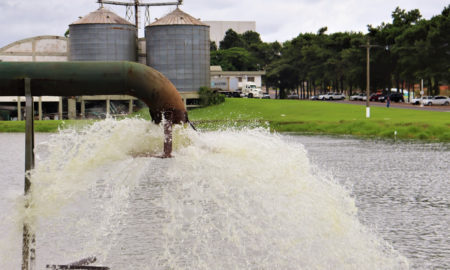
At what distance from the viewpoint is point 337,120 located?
66.5 metres

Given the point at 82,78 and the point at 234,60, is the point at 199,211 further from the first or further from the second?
the point at 234,60

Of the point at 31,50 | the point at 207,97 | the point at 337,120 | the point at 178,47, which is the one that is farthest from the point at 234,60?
the point at 337,120

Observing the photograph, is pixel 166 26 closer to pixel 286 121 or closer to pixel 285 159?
pixel 286 121

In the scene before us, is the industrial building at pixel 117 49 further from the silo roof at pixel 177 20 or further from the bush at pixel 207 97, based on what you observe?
the bush at pixel 207 97

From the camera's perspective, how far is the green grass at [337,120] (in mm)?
53875

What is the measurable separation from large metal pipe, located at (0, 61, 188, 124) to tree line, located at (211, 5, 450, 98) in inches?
2111

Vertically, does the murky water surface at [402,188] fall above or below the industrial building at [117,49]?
below

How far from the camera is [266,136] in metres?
12.7

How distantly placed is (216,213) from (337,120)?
48559 mm

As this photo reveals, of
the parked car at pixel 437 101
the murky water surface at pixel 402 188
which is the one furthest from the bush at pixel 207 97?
the murky water surface at pixel 402 188

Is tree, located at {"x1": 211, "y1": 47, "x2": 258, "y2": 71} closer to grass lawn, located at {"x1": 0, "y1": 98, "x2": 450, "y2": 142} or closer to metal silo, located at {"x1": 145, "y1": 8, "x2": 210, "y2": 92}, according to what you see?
metal silo, located at {"x1": 145, "y1": 8, "x2": 210, "y2": 92}

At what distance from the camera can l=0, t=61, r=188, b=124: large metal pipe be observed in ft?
32.9

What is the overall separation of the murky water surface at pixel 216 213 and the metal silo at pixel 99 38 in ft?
272

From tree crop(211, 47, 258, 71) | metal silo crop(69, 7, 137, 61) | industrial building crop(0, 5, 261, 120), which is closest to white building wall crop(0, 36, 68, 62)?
industrial building crop(0, 5, 261, 120)
